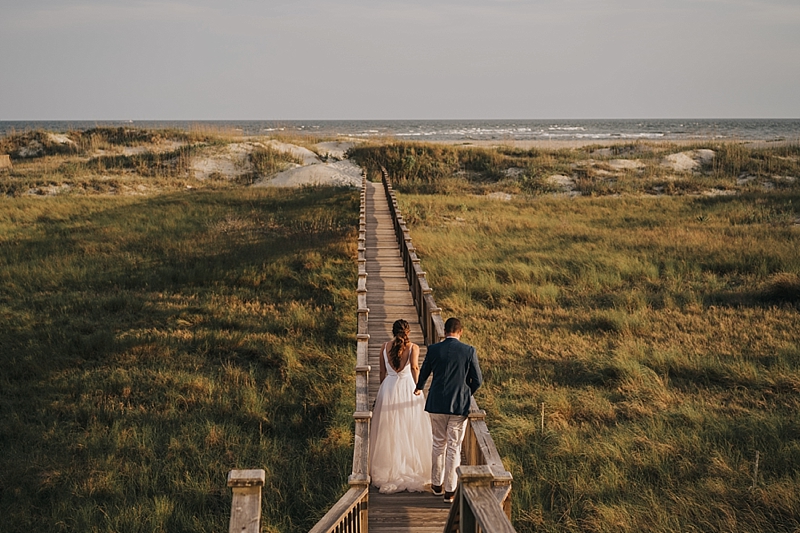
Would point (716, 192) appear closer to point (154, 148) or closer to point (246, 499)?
point (246, 499)

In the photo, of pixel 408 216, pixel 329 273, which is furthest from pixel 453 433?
pixel 408 216

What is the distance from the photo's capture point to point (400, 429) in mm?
7098

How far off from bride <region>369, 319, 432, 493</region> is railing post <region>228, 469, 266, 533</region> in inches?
124

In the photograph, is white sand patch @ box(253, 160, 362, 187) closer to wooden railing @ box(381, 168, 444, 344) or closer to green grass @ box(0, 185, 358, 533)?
green grass @ box(0, 185, 358, 533)

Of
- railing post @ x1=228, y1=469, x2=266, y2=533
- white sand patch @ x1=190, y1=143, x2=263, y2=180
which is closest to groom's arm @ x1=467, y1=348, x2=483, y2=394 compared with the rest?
railing post @ x1=228, y1=469, x2=266, y2=533

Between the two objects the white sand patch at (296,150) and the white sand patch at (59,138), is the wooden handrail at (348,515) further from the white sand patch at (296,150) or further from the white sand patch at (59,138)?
the white sand patch at (59,138)

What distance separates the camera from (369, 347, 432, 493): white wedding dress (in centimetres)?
700

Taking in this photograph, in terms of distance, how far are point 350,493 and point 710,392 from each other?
8299 millimetres

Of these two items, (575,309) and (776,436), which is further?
(575,309)

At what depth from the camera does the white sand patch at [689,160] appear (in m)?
45.5

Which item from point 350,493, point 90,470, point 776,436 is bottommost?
point 90,470

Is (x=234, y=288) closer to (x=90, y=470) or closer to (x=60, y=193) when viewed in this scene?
(x=90, y=470)

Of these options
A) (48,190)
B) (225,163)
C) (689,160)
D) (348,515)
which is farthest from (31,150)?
(348,515)

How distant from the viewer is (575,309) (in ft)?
53.5
